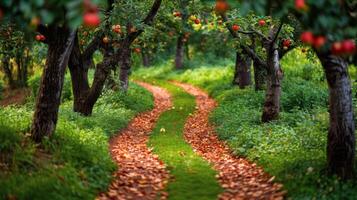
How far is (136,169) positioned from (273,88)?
20.5 feet

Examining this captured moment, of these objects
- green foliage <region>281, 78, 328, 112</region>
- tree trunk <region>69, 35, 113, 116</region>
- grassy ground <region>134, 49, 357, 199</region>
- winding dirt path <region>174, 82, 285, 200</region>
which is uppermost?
tree trunk <region>69, 35, 113, 116</region>

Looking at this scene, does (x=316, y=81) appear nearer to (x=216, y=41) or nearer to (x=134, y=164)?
(x=216, y=41)

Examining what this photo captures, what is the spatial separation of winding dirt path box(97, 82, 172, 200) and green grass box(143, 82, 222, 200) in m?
0.24

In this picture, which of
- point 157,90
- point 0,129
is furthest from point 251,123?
point 157,90

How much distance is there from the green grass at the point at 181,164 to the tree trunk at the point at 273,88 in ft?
10.1

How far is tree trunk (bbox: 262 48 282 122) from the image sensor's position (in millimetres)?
15414

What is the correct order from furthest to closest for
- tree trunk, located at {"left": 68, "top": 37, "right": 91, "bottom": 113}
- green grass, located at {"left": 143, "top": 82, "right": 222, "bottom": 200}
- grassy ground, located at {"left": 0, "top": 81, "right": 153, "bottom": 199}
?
tree trunk, located at {"left": 68, "top": 37, "right": 91, "bottom": 113}, green grass, located at {"left": 143, "top": 82, "right": 222, "bottom": 200}, grassy ground, located at {"left": 0, "top": 81, "right": 153, "bottom": 199}

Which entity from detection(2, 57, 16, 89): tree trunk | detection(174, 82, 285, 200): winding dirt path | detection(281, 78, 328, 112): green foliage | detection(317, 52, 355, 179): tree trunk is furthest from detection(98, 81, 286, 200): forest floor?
detection(2, 57, 16, 89): tree trunk

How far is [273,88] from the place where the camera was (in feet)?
51.1

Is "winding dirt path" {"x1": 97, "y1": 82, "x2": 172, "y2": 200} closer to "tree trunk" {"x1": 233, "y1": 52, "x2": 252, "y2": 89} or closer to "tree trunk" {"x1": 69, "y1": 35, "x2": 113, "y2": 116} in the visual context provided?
"tree trunk" {"x1": 69, "y1": 35, "x2": 113, "y2": 116}

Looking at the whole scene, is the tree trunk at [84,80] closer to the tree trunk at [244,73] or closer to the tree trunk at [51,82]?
the tree trunk at [51,82]

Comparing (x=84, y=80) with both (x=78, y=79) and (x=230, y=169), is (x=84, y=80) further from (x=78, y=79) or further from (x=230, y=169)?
(x=230, y=169)

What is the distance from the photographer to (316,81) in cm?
2656

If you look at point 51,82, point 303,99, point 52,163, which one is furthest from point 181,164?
point 303,99
